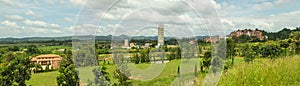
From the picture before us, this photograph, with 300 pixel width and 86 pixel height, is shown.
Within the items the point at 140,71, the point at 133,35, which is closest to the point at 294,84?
the point at 140,71

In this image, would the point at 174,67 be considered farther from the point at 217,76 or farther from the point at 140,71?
the point at 140,71

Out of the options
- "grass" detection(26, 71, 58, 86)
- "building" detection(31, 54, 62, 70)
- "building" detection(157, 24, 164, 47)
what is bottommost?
"grass" detection(26, 71, 58, 86)

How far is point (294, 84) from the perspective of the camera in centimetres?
426

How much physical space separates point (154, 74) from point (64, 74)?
2.45 metres

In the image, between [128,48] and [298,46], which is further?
[298,46]

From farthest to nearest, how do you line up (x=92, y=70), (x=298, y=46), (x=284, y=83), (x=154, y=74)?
(x=298, y=46) < (x=284, y=83) < (x=154, y=74) < (x=92, y=70)

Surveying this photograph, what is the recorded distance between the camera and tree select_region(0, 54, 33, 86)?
541 cm

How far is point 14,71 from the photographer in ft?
18.5

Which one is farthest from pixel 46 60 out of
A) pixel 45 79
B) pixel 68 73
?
pixel 68 73

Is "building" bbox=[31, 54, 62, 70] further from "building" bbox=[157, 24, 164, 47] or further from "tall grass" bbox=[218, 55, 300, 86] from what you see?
"tall grass" bbox=[218, 55, 300, 86]

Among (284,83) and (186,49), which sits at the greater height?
(186,49)

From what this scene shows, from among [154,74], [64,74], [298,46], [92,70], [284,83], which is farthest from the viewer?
[298,46]

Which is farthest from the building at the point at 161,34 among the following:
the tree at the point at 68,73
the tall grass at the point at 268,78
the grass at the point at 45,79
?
the grass at the point at 45,79

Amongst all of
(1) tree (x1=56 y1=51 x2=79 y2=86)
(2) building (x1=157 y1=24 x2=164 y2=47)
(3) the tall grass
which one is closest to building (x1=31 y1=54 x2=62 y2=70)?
(1) tree (x1=56 y1=51 x2=79 y2=86)
